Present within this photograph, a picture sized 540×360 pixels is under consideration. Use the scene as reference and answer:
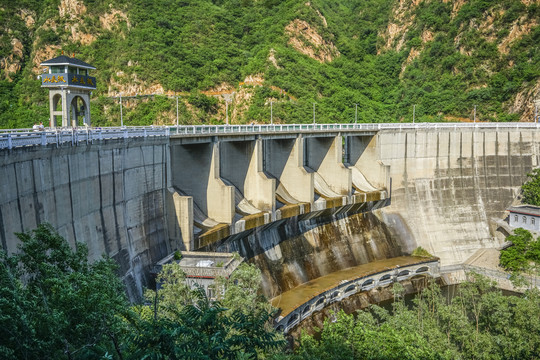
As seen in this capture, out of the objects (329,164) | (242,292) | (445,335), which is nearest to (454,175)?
(329,164)

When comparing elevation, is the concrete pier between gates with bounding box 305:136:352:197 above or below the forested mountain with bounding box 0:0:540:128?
below

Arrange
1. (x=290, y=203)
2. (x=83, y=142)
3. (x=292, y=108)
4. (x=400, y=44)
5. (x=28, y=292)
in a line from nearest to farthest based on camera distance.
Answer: (x=28, y=292) → (x=83, y=142) → (x=290, y=203) → (x=292, y=108) → (x=400, y=44)

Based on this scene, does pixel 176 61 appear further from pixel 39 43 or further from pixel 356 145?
pixel 356 145

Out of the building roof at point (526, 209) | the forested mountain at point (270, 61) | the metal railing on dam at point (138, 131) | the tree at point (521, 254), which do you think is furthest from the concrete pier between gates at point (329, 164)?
the forested mountain at point (270, 61)

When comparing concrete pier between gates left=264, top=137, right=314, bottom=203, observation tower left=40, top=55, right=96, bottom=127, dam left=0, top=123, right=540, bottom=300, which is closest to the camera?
dam left=0, top=123, right=540, bottom=300

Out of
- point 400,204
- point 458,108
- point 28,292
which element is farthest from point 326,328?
point 458,108

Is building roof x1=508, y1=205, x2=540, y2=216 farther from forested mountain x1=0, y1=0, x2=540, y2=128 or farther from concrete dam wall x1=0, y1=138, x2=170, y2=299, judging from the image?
concrete dam wall x1=0, y1=138, x2=170, y2=299

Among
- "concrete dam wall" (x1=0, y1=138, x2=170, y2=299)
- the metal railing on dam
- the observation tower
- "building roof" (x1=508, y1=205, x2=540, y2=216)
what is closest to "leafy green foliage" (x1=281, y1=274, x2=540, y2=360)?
"concrete dam wall" (x1=0, y1=138, x2=170, y2=299)

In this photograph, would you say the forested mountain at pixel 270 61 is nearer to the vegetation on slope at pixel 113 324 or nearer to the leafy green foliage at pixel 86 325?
the vegetation on slope at pixel 113 324
